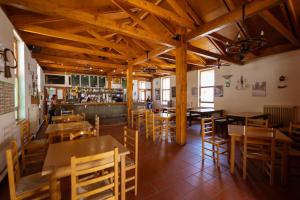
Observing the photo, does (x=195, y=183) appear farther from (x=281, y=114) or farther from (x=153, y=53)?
(x=281, y=114)

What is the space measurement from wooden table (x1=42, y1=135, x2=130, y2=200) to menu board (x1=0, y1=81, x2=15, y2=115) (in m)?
Result: 1.42

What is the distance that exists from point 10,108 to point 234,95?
27.0ft

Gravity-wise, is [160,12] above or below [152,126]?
above

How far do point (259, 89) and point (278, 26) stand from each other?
10.6 feet

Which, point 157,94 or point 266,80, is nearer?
point 266,80

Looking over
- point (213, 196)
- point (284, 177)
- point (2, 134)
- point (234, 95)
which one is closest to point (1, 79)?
point (2, 134)

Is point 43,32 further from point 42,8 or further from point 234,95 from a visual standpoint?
point 234,95

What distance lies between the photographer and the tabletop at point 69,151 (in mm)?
1418

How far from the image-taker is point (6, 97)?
2.62 meters

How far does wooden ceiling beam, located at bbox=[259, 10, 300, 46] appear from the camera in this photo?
3.24 meters

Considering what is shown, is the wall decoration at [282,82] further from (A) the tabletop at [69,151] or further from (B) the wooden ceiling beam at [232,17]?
(A) the tabletop at [69,151]

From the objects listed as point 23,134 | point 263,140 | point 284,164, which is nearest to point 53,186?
point 23,134

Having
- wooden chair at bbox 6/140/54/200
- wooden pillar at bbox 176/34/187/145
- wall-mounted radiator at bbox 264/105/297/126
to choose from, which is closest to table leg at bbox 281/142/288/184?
wooden pillar at bbox 176/34/187/145

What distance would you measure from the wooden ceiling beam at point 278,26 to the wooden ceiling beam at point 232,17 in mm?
428
